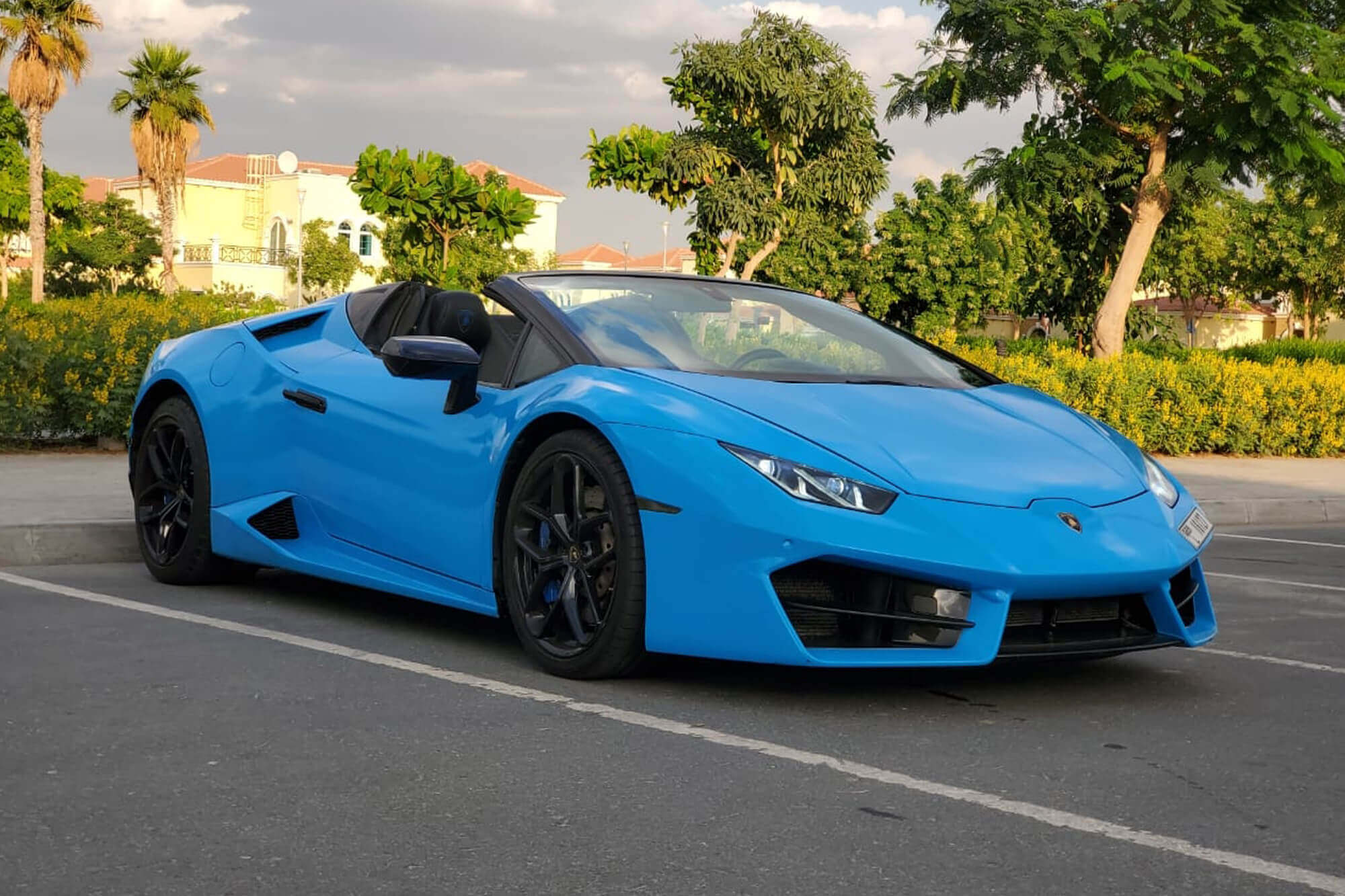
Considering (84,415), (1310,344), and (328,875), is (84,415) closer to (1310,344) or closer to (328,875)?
(328,875)

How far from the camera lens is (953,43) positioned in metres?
25.9

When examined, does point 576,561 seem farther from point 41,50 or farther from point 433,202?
point 41,50

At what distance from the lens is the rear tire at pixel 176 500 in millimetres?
6574

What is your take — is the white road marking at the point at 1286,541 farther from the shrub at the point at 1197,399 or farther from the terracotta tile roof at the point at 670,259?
the terracotta tile roof at the point at 670,259

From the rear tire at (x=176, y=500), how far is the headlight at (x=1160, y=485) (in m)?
3.57

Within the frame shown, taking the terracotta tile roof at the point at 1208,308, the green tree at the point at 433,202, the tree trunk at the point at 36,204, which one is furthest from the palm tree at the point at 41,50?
the terracotta tile roof at the point at 1208,308

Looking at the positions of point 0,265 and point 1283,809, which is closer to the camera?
point 1283,809

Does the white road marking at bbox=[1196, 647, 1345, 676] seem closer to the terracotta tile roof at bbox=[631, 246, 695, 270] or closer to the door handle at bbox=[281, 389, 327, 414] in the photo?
the door handle at bbox=[281, 389, 327, 414]

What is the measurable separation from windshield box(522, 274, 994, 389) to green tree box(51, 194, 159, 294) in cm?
6748

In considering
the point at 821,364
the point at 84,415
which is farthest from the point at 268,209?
the point at 821,364

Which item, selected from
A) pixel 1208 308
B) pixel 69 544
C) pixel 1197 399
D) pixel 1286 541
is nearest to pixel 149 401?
pixel 69 544

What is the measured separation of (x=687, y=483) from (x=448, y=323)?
154cm

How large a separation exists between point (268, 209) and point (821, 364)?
332 feet

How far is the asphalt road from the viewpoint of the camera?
3.19 meters
